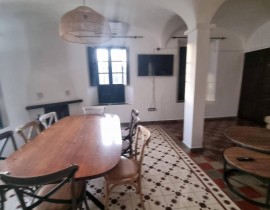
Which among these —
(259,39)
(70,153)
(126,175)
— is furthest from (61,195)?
(259,39)

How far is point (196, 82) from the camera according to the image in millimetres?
2607

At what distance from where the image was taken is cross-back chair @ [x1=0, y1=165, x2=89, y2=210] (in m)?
0.86

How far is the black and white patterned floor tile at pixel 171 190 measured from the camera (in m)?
1.65

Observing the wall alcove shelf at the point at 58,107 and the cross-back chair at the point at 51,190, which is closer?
the cross-back chair at the point at 51,190

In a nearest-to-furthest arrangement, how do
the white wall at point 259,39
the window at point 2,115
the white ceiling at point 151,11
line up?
1. the white ceiling at point 151,11
2. the window at point 2,115
3. the white wall at point 259,39

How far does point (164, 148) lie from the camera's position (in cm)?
294

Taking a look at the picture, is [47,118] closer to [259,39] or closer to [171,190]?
[171,190]

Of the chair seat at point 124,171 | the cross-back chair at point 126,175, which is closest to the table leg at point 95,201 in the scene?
the cross-back chair at point 126,175

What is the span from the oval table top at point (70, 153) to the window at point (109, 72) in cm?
242

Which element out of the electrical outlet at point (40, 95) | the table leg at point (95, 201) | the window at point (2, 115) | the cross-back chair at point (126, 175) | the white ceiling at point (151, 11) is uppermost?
the white ceiling at point (151, 11)

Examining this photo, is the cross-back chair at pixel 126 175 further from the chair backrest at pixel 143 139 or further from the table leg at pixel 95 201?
the table leg at pixel 95 201

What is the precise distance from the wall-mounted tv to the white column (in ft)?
4.58

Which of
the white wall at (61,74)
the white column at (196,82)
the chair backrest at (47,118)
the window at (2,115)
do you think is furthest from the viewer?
the white wall at (61,74)

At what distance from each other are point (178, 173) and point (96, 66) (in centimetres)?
318
